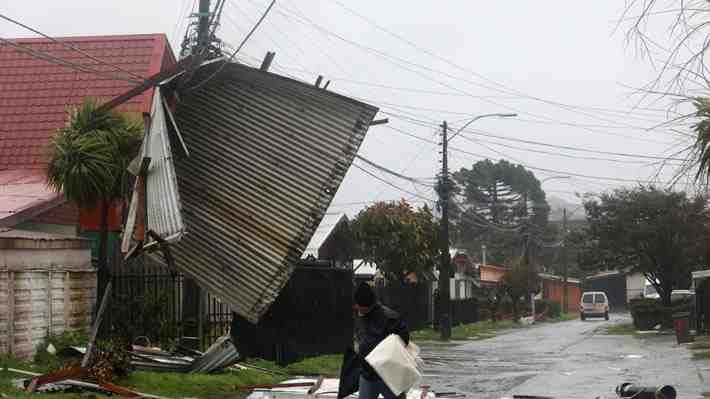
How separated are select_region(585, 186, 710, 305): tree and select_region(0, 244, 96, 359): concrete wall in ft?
90.9

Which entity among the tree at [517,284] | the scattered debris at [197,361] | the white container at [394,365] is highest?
the tree at [517,284]

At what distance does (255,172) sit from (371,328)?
9.03m

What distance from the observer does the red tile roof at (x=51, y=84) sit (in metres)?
25.8

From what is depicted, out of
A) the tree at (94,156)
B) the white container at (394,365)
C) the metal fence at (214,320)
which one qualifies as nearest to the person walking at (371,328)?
the white container at (394,365)

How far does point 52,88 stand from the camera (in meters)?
Result: 27.4

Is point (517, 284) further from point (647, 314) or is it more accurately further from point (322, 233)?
Result: point (322, 233)

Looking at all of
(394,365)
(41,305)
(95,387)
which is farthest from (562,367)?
(394,365)

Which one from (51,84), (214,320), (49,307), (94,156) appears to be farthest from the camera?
(51,84)

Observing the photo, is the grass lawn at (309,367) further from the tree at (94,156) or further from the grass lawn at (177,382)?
the tree at (94,156)

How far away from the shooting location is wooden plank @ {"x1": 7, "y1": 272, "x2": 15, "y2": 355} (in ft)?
49.8

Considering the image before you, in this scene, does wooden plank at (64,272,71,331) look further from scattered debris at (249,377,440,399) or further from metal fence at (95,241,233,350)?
scattered debris at (249,377,440,399)

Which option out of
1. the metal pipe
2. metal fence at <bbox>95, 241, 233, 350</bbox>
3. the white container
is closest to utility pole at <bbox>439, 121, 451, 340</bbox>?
metal fence at <bbox>95, 241, 233, 350</bbox>

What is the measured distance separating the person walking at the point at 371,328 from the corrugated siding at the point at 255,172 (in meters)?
7.81

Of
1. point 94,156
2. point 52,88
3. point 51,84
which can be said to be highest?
point 51,84
